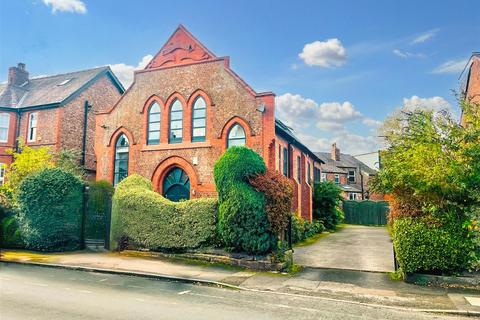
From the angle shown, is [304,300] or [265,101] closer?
[304,300]

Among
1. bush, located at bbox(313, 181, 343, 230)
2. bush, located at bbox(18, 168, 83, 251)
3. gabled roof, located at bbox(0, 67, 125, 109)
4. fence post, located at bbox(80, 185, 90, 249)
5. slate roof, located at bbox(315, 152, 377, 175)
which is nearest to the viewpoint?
bush, located at bbox(18, 168, 83, 251)

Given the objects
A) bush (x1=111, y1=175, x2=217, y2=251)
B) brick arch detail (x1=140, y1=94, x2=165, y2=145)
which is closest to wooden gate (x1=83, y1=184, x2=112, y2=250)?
bush (x1=111, y1=175, x2=217, y2=251)

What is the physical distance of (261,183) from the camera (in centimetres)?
1314

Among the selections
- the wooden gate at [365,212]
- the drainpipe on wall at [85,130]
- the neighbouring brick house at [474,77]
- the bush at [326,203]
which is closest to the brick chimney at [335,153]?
the wooden gate at [365,212]

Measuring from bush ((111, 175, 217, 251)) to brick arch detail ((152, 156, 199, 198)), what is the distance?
154 inches

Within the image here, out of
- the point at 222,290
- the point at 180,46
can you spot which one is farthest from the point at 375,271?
the point at 180,46

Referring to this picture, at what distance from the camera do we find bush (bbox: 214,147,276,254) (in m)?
12.9

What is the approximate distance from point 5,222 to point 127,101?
363 inches

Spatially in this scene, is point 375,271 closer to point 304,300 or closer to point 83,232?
point 304,300

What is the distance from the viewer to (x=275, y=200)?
13039 millimetres

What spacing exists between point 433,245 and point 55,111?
24.0 metres

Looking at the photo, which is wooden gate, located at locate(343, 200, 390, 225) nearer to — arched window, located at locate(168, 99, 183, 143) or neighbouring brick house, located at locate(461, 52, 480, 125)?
neighbouring brick house, located at locate(461, 52, 480, 125)

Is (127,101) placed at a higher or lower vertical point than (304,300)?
higher

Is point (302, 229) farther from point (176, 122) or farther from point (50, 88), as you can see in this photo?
point (50, 88)
